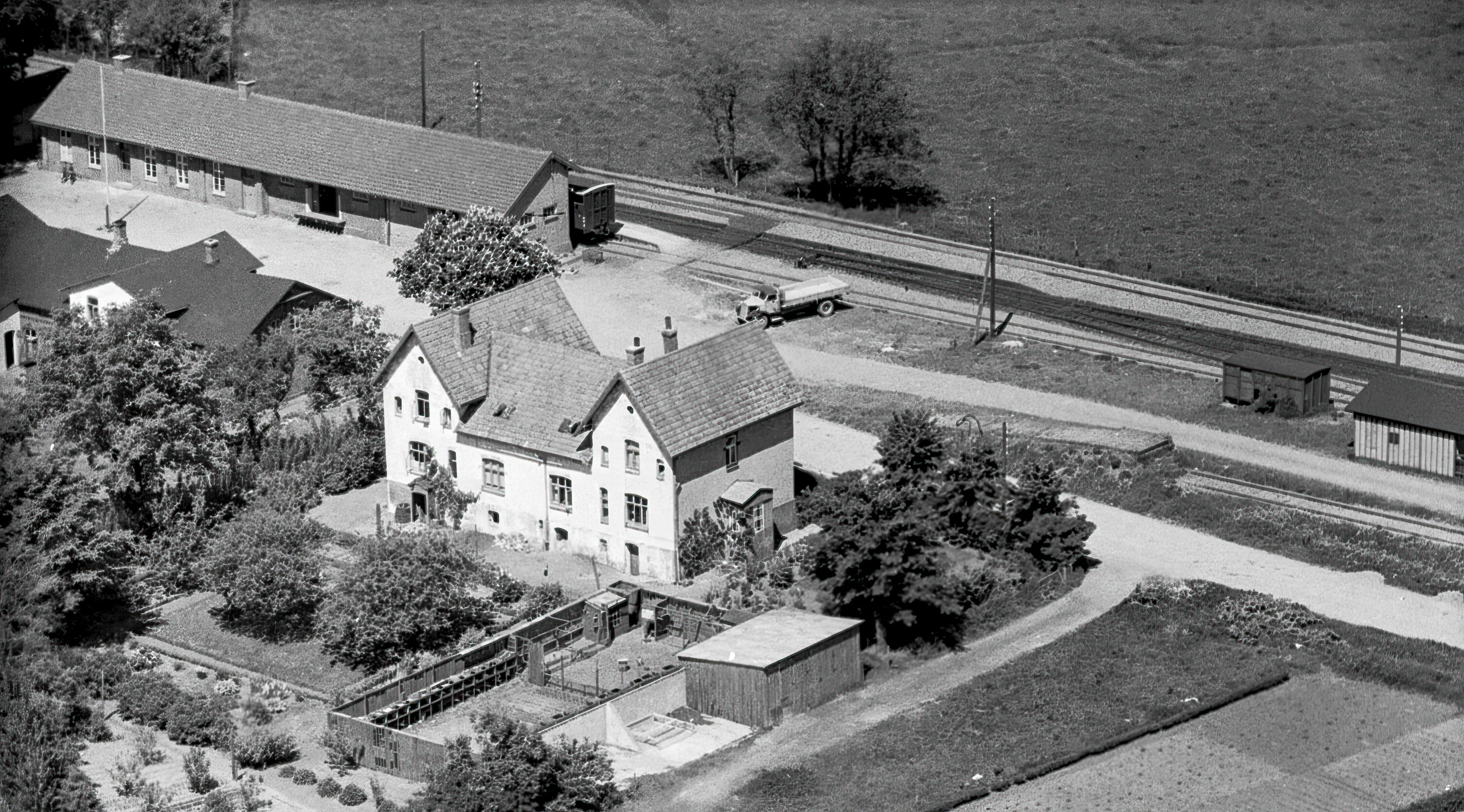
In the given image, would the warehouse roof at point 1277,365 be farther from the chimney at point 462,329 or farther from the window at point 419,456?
the window at point 419,456

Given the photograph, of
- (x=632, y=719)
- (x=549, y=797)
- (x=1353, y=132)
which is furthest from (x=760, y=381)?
(x=1353, y=132)

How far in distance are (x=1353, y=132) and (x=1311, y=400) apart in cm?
4868

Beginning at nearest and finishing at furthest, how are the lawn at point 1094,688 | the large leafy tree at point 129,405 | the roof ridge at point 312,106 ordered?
the lawn at point 1094,688, the large leafy tree at point 129,405, the roof ridge at point 312,106

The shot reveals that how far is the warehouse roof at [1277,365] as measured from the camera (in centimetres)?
9031

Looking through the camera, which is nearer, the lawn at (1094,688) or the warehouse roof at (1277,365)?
the lawn at (1094,688)

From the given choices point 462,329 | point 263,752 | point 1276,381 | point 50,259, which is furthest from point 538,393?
point 50,259

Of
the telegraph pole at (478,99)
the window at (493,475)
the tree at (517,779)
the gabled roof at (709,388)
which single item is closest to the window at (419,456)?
the window at (493,475)

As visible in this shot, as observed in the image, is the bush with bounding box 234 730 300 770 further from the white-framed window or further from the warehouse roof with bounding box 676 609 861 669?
the white-framed window

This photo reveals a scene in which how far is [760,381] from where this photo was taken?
79.2 meters

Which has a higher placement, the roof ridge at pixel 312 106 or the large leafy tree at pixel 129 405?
the roof ridge at pixel 312 106

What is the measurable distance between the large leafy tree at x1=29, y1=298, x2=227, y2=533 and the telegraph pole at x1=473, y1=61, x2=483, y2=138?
41911 millimetres

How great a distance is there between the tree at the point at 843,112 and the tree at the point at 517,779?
202 feet

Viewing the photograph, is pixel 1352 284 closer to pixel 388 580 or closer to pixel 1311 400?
pixel 1311 400

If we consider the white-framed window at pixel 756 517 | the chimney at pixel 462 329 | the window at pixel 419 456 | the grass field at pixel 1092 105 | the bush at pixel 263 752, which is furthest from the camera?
the grass field at pixel 1092 105
